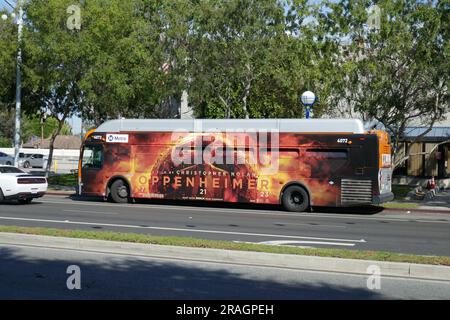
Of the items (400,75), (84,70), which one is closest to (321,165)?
(400,75)

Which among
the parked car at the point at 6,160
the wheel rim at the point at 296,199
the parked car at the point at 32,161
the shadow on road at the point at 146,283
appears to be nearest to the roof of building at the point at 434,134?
the wheel rim at the point at 296,199

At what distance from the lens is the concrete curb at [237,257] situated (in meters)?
9.23

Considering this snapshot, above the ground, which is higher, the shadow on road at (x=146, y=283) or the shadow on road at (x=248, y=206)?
the shadow on road at (x=248, y=206)

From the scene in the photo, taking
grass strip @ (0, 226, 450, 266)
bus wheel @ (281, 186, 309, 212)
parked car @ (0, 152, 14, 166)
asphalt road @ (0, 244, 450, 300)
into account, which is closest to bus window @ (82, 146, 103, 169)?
bus wheel @ (281, 186, 309, 212)

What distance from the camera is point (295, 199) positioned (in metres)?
22.3

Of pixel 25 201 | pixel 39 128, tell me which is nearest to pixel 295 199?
pixel 25 201

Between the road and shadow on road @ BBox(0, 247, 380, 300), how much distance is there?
402 cm

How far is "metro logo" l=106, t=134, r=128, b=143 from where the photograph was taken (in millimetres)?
24531

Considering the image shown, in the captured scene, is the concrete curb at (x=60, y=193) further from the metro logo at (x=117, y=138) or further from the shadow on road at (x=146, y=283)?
the shadow on road at (x=146, y=283)

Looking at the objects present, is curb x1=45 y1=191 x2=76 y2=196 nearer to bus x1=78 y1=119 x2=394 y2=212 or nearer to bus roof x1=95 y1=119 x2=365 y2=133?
bus x1=78 y1=119 x2=394 y2=212

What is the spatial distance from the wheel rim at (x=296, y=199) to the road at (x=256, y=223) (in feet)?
2.57

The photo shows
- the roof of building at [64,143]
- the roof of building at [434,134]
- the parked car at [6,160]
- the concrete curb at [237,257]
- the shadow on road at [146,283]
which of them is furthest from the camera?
the roof of building at [64,143]
